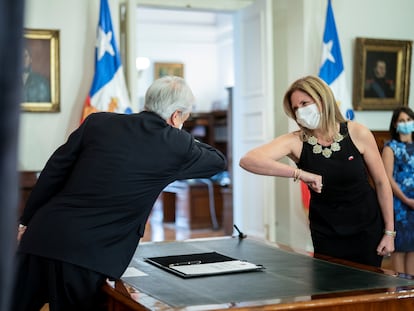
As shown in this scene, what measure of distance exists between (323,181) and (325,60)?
3480mm

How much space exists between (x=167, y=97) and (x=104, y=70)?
3.28 m

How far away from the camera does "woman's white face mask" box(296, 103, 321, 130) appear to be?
283 cm

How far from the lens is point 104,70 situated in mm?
5461

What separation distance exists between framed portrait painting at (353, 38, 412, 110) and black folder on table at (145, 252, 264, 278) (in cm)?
426

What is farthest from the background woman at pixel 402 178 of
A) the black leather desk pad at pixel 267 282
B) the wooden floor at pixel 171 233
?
the wooden floor at pixel 171 233

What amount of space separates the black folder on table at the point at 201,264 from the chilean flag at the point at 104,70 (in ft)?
10.2

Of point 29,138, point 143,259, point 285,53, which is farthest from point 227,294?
point 285,53

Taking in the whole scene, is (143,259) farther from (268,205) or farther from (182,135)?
(268,205)

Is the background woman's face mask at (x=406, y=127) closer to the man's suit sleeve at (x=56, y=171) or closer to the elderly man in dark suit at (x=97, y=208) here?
the elderly man in dark suit at (x=97, y=208)

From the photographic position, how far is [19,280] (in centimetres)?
225

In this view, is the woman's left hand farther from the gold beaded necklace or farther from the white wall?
the white wall

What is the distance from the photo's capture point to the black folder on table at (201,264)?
2180 millimetres

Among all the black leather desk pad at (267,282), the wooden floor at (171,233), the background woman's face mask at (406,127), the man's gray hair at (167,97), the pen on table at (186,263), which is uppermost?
the man's gray hair at (167,97)

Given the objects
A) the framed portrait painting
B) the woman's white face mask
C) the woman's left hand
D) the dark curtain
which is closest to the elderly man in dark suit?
the woman's white face mask
